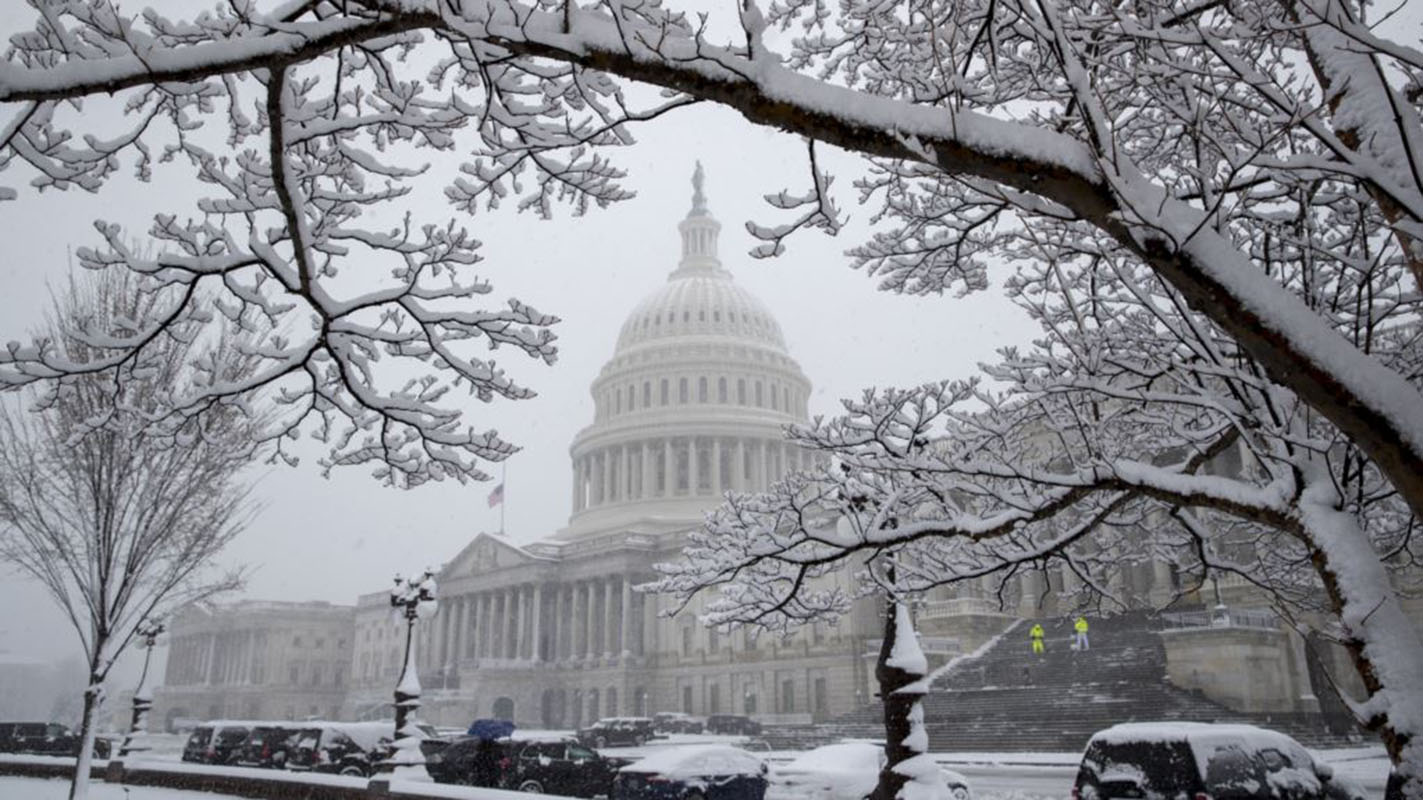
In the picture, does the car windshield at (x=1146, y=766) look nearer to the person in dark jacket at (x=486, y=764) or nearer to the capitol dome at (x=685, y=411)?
the person in dark jacket at (x=486, y=764)

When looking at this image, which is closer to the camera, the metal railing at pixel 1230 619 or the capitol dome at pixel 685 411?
the metal railing at pixel 1230 619

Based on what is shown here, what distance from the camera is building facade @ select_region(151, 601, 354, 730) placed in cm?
10938

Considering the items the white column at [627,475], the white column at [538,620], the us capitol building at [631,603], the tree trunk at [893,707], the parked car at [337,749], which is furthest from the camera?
the white column at [627,475]

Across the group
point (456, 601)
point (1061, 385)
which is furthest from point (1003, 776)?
point (456, 601)

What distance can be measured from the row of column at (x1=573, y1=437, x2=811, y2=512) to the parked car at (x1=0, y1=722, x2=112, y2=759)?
5849 centimetres

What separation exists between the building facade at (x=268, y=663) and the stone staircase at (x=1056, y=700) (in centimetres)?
8075

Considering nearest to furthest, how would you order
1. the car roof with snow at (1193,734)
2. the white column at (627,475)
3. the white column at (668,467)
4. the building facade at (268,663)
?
1. the car roof with snow at (1193,734)
2. the white column at (668,467)
3. the white column at (627,475)
4. the building facade at (268,663)

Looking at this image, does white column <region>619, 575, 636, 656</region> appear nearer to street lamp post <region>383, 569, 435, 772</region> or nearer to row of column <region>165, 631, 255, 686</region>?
row of column <region>165, 631, 255, 686</region>

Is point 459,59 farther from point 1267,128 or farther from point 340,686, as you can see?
point 340,686

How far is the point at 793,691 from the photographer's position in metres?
66.8

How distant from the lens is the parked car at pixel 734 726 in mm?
53469

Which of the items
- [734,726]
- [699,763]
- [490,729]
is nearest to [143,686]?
[490,729]

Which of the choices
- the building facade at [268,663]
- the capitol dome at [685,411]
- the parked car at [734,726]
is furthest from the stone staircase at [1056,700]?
the building facade at [268,663]

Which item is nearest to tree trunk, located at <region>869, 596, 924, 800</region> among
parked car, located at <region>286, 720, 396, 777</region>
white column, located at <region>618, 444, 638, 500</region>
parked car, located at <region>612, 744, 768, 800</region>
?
parked car, located at <region>612, 744, 768, 800</region>
